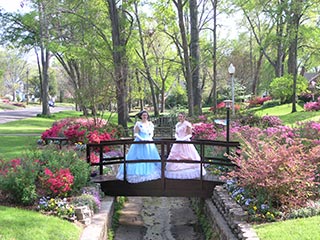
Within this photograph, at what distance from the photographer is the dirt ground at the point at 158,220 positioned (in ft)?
26.4

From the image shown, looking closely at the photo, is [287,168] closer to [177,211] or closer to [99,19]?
[177,211]

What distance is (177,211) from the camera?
988cm

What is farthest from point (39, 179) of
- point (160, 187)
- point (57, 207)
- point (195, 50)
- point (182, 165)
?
point (195, 50)

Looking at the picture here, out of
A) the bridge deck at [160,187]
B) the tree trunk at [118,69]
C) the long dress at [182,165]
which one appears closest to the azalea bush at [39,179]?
the bridge deck at [160,187]

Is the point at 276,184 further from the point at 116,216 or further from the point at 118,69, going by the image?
the point at 118,69

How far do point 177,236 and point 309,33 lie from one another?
705 inches

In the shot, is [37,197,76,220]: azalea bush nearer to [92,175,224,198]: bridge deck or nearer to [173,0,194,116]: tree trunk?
[92,175,224,198]: bridge deck

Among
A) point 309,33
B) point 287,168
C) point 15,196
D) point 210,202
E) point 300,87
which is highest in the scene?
point 309,33

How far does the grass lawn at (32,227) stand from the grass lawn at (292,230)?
8.84 feet

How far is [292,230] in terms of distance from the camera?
529cm

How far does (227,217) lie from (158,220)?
9.30 ft

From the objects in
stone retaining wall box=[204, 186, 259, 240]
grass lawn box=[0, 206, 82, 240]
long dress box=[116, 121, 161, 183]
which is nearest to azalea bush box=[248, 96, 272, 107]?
long dress box=[116, 121, 161, 183]

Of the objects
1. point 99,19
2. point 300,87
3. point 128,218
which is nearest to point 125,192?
point 128,218

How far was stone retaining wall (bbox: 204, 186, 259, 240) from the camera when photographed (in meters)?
5.68
